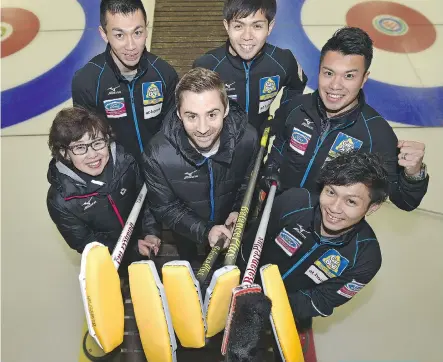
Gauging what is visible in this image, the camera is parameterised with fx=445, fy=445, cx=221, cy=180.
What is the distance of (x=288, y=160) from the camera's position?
8.45ft

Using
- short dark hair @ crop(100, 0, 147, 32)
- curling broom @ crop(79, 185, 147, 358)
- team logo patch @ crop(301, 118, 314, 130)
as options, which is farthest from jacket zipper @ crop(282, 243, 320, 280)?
short dark hair @ crop(100, 0, 147, 32)

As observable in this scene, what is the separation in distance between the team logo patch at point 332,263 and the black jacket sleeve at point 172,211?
1.98 ft

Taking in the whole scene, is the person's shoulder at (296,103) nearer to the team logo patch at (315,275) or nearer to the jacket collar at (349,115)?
the jacket collar at (349,115)

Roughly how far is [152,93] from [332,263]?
4.81 ft

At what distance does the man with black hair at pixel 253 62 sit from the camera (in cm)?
253

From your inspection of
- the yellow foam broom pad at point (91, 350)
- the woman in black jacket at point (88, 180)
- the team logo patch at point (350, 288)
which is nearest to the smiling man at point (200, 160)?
the woman in black jacket at point (88, 180)

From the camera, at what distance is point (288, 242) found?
218 cm

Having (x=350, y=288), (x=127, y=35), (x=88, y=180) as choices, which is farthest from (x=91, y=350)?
(x=127, y=35)

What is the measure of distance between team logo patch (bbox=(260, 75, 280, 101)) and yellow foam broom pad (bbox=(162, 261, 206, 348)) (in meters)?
1.53

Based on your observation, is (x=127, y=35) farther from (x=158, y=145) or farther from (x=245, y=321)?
(x=245, y=321)

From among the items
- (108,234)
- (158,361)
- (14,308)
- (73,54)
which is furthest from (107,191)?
(73,54)

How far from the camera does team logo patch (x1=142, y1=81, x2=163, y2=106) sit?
106 inches

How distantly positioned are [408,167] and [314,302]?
0.80 m

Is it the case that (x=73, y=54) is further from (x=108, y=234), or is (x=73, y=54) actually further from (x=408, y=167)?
(x=408, y=167)
